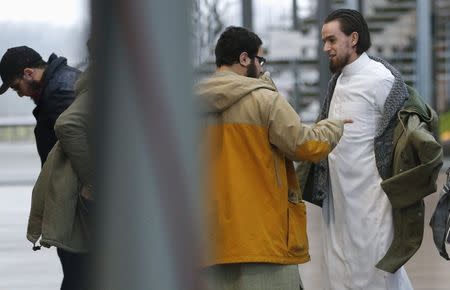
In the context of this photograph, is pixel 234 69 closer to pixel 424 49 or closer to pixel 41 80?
pixel 41 80

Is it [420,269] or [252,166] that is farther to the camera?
[420,269]

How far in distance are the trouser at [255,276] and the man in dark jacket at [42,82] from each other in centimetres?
106

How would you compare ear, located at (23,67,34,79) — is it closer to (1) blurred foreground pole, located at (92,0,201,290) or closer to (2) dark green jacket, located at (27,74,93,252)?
(2) dark green jacket, located at (27,74,93,252)

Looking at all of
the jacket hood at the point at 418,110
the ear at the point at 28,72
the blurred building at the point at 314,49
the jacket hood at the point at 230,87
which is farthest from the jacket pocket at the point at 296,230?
the blurred building at the point at 314,49

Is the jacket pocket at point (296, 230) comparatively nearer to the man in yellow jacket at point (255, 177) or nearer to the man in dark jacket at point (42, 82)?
the man in yellow jacket at point (255, 177)

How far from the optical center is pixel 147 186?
1050mm

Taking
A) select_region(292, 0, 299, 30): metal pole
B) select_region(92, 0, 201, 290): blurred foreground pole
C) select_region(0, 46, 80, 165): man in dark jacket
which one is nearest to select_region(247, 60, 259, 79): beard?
select_region(0, 46, 80, 165): man in dark jacket

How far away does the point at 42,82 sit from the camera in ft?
17.4

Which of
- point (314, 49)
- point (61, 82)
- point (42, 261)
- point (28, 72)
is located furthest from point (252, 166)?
point (314, 49)

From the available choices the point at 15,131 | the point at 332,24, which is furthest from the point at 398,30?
the point at 332,24

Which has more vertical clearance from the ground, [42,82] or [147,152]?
[147,152]

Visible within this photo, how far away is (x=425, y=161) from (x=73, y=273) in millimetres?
1571

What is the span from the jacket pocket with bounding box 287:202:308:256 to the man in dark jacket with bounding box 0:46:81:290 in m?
A: 1.21

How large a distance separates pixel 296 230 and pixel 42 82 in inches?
59.2
